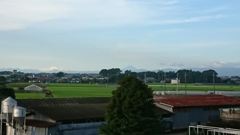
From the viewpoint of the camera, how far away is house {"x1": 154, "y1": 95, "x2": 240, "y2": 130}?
1163 inches

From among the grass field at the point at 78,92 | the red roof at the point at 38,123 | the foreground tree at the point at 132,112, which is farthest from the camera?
the grass field at the point at 78,92

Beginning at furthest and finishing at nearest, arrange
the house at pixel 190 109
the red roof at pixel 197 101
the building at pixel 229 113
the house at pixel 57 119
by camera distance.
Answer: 1. the building at pixel 229 113
2. the red roof at pixel 197 101
3. the house at pixel 190 109
4. the house at pixel 57 119

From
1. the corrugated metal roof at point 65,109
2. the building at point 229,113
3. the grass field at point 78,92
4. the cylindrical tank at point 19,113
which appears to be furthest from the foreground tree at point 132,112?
the grass field at point 78,92

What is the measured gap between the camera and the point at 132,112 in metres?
20.4

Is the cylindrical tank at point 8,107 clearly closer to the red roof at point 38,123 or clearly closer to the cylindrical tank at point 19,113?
the cylindrical tank at point 19,113

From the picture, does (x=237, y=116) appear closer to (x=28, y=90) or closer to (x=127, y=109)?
(x=127, y=109)

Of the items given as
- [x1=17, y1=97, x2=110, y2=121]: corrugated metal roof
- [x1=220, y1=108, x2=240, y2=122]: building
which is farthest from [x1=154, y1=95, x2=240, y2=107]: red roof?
[x1=17, y1=97, x2=110, y2=121]: corrugated metal roof

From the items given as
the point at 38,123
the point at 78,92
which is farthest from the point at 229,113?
the point at 78,92

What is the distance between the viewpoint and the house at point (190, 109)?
29.5 m

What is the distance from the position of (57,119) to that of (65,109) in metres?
2.60

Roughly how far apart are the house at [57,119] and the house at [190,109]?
5515 millimetres

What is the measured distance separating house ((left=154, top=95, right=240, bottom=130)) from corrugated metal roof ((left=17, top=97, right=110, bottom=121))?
17.2 feet

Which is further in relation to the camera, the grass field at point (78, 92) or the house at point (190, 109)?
the grass field at point (78, 92)

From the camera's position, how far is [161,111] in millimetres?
29078
